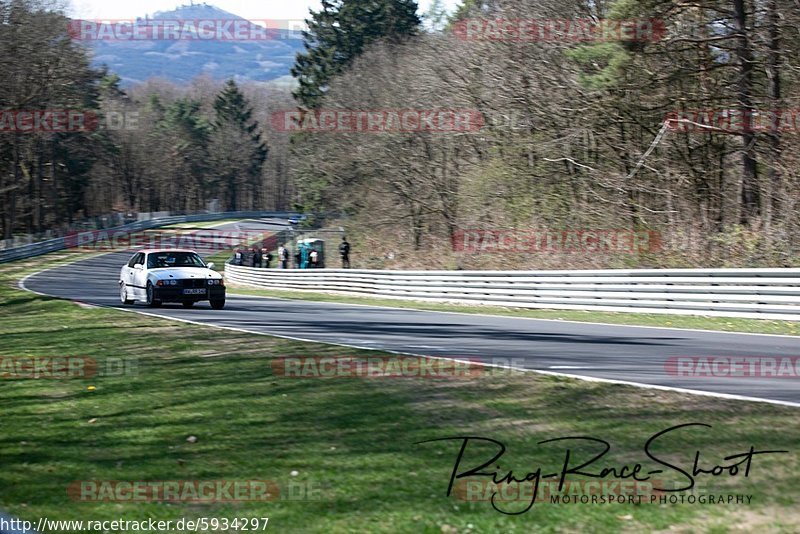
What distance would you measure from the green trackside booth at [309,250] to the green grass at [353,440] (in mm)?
33228

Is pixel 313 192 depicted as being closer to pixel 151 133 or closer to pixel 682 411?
pixel 151 133

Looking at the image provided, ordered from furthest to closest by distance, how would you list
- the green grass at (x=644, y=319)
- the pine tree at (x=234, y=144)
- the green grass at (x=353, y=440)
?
the pine tree at (x=234, y=144), the green grass at (x=644, y=319), the green grass at (x=353, y=440)

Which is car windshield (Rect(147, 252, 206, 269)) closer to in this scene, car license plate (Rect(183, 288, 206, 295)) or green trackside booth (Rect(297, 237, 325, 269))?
car license plate (Rect(183, 288, 206, 295))

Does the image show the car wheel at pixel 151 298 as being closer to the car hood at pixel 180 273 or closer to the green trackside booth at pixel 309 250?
the car hood at pixel 180 273

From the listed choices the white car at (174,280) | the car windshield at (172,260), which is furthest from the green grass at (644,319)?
the car windshield at (172,260)

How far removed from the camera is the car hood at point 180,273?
2327 centimetres

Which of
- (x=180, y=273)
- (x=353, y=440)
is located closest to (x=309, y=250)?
(x=180, y=273)

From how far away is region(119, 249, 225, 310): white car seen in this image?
23.2m

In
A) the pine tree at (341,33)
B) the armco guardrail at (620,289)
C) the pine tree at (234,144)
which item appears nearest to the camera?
the armco guardrail at (620,289)

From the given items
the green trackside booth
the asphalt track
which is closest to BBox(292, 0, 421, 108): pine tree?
the green trackside booth

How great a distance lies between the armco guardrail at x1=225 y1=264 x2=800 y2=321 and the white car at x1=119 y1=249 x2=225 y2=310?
7644 millimetres

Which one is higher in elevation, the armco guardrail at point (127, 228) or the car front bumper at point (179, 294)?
the armco guardrail at point (127, 228)

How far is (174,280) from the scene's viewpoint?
914 inches

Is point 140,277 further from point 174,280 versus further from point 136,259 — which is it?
point 174,280
